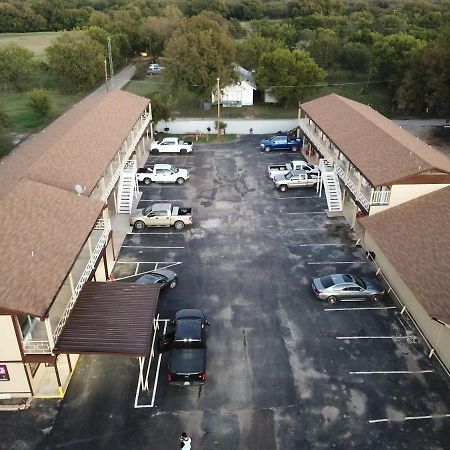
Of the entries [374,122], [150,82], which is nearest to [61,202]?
[374,122]

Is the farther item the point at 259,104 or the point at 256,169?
the point at 259,104

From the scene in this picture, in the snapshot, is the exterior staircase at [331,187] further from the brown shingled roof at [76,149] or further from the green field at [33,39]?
the green field at [33,39]

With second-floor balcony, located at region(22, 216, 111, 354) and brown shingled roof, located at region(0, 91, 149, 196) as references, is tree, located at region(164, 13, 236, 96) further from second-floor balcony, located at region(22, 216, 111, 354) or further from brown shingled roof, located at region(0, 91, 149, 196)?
second-floor balcony, located at region(22, 216, 111, 354)

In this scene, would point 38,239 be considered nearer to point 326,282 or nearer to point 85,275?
point 85,275

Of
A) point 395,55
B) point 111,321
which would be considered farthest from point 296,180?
point 395,55

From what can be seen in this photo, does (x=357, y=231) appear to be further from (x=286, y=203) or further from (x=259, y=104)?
(x=259, y=104)
